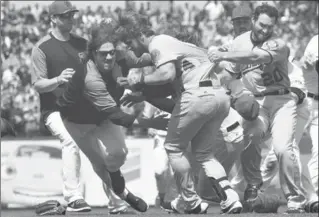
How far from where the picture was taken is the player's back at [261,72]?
9625 mm

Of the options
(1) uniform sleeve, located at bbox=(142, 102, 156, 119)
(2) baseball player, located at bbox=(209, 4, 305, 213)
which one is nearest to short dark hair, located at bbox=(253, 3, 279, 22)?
(2) baseball player, located at bbox=(209, 4, 305, 213)

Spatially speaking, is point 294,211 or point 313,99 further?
point 313,99

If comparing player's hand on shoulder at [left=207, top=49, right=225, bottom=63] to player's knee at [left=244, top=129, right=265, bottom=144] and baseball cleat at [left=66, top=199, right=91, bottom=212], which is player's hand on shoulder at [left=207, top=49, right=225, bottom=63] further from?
baseball cleat at [left=66, top=199, right=91, bottom=212]

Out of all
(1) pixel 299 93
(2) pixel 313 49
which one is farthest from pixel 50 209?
(2) pixel 313 49

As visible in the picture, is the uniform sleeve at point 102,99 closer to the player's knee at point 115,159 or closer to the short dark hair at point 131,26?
the player's knee at point 115,159

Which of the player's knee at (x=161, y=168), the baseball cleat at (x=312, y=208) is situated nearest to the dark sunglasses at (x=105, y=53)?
the baseball cleat at (x=312, y=208)

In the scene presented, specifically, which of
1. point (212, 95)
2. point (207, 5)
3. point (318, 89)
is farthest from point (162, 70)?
point (207, 5)

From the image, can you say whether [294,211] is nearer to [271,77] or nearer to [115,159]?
[271,77]

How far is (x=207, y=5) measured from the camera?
26156 mm

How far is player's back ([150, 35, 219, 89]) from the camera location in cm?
873

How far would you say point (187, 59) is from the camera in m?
8.87

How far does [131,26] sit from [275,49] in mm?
1474

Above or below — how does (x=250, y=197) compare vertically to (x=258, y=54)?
below

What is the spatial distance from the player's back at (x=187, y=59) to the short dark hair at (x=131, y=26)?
37cm
